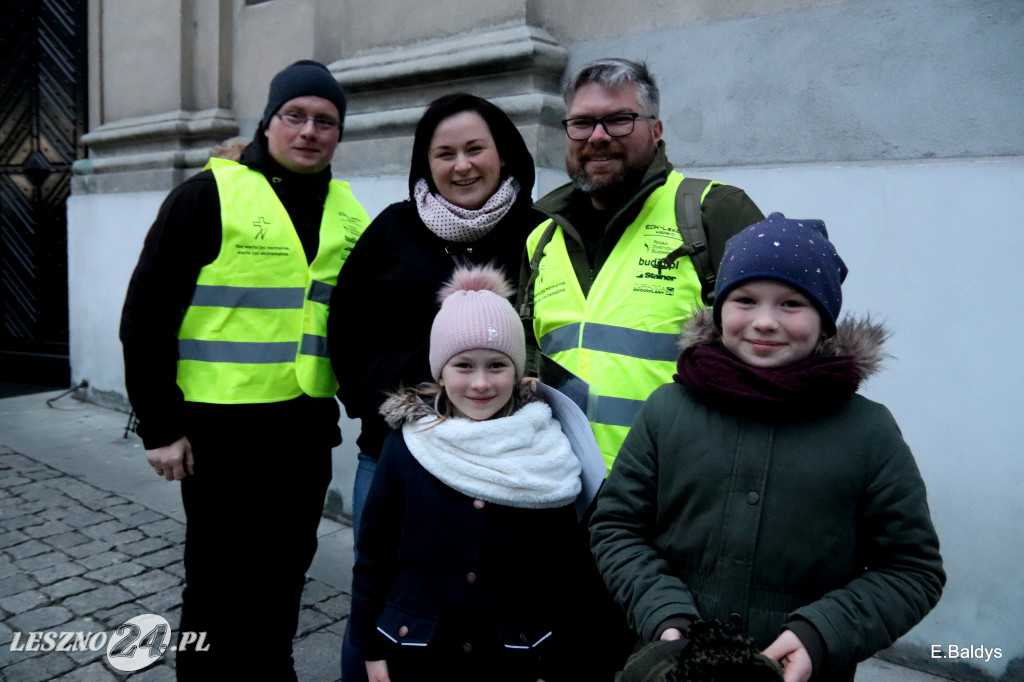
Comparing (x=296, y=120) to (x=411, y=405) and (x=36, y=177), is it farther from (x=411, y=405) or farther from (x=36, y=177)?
(x=36, y=177)

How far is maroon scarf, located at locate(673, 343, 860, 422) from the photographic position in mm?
1524

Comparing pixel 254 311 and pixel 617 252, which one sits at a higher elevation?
pixel 617 252

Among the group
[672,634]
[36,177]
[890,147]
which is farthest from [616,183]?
[36,177]

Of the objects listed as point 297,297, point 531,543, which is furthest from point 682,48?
point 531,543

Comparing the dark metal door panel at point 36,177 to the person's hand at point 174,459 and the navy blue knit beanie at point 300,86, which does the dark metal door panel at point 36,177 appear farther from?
the person's hand at point 174,459

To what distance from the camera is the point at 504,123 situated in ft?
8.39

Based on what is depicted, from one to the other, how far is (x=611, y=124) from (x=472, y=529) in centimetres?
114

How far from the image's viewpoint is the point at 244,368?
8.84 ft

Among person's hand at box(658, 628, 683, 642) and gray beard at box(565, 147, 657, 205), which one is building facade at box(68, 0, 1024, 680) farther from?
person's hand at box(658, 628, 683, 642)

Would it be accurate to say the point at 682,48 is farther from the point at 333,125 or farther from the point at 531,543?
the point at 531,543

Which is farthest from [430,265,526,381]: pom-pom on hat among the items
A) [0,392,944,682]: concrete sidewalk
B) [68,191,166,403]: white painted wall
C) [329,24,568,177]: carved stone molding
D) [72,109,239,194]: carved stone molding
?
[68,191,166,403]: white painted wall

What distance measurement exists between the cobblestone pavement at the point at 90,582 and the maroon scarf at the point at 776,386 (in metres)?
2.21

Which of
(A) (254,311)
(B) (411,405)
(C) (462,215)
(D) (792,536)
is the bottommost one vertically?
(D) (792,536)

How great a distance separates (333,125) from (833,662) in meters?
2.31
